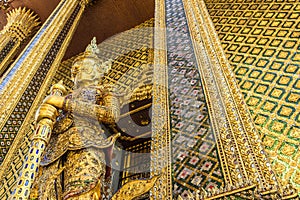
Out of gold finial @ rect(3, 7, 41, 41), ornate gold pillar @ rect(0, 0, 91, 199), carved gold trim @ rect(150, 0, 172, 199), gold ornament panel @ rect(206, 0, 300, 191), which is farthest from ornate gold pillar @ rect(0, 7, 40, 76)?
gold ornament panel @ rect(206, 0, 300, 191)

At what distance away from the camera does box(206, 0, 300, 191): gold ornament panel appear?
181 cm

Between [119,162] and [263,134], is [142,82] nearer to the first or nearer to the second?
[119,162]

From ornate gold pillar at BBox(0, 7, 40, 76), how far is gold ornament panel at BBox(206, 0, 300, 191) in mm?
2957

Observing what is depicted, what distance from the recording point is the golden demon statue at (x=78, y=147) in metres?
1.91

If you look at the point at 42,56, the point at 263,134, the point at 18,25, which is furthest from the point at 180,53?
the point at 18,25

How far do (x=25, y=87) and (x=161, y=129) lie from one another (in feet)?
6.39

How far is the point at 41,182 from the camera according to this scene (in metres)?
2.02

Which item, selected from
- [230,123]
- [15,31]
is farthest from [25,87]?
[230,123]

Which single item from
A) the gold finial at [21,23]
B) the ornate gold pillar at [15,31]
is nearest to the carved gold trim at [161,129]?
the ornate gold pillar at [15,31]

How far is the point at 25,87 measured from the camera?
3570 mm

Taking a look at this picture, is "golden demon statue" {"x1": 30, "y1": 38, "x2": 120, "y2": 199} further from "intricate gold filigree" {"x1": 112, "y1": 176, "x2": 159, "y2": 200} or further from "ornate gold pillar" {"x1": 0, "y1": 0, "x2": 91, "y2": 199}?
"ornate gold pillar" {"x1": 0, "y1": 0, "x2": 91, "y2": 199}

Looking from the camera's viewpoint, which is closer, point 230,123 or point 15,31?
point 230,123

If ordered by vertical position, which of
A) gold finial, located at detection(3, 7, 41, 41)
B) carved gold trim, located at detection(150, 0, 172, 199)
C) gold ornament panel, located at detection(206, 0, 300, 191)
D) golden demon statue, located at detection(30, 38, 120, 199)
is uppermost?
gold finial, located at detection(3, 7, 41, 41)

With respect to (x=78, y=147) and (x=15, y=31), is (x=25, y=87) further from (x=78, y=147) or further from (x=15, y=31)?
(x=15, y=31)
